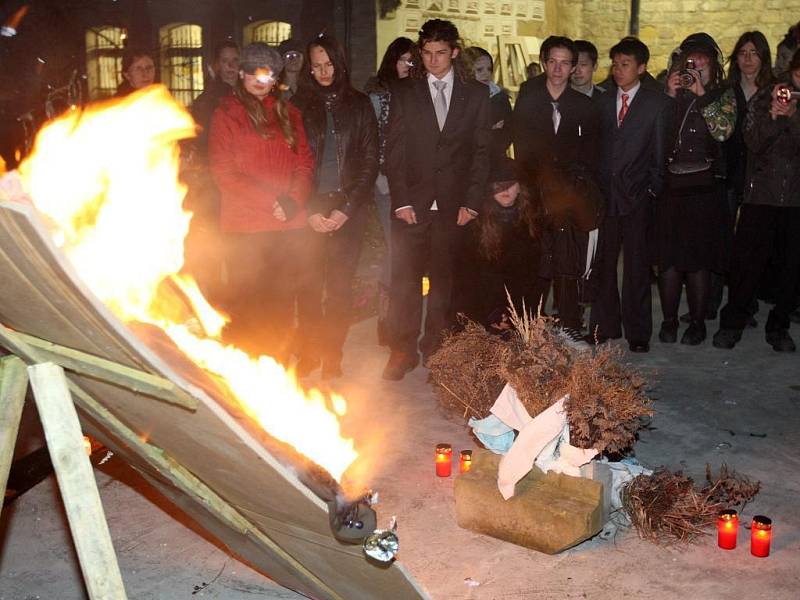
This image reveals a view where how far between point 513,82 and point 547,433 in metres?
13.9

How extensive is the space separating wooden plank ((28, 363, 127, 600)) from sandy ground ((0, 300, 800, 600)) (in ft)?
5.51

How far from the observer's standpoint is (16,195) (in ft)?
9.84

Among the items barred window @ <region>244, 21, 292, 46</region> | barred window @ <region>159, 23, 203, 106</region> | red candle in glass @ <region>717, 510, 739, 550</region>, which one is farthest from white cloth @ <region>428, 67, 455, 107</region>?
barred window @ <region>159, 23, 203, 106</region>

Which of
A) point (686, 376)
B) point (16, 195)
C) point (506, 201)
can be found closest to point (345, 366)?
point (506, 201)

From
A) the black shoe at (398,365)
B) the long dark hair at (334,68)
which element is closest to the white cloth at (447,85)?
the long dark hair at (334,68)

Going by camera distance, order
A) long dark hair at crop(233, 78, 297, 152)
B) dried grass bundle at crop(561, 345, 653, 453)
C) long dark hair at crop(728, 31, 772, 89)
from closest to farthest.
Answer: dried grass bundle at crop(561, 345, 653, 453), long dark hair at crop(233, 78, 297, 152), long dark hair at crop(728, 31, 772, 89)

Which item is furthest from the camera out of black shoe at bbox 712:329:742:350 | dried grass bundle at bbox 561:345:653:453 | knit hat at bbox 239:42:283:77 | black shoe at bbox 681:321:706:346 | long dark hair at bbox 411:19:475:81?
black shoe at bbox 681:321:706:346

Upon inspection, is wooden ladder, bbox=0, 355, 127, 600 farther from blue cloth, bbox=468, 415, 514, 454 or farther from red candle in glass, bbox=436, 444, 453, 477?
red candle in glass, bbox=436, 444, 453, 477

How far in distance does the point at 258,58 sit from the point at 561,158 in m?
2.58

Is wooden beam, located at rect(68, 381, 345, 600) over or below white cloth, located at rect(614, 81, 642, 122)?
below

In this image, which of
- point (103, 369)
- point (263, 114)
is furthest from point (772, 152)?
point (103, 369)

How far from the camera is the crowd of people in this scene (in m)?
6.87

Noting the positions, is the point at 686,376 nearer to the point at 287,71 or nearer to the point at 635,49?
the point at 635,49

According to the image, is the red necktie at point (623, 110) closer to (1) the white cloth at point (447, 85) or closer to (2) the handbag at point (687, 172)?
(2) the handbag at point (687, 172)
